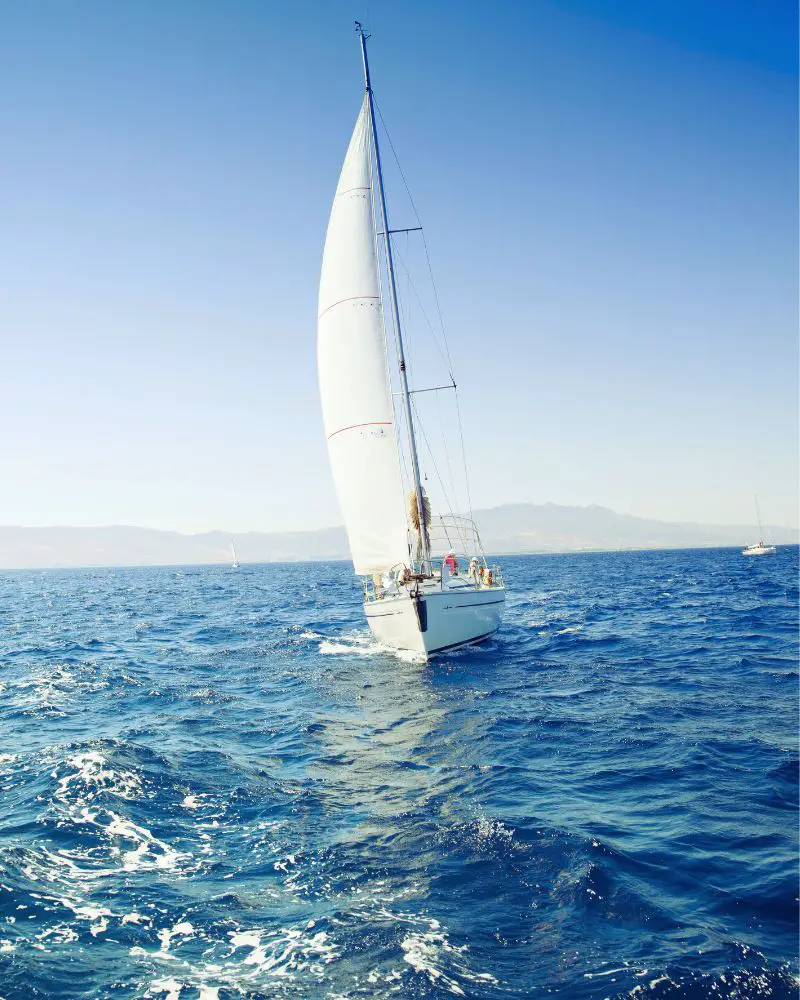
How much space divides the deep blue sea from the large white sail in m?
5.11

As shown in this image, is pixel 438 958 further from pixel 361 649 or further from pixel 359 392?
pixel 361 649

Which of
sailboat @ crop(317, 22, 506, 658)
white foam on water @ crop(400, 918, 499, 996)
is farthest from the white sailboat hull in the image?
white foam on water @ crop(400, 918, 499, 996)

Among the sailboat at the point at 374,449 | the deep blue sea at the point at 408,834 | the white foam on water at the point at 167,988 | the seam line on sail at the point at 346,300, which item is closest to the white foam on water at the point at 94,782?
the deep blue sea at the point at 408,834

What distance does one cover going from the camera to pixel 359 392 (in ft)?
72.9

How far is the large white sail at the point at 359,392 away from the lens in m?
Answer: 22.0

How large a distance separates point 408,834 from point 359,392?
623 inches

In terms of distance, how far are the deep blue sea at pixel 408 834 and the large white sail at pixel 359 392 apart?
16.8 ft

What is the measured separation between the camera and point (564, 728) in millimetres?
13711

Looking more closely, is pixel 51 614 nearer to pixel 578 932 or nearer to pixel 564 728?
pixel 564 728

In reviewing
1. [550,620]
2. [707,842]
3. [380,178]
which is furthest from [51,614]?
[707,842]

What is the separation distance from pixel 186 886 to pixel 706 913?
604cm

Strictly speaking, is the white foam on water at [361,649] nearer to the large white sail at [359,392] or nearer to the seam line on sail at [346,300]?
the large white sail at [359,392]

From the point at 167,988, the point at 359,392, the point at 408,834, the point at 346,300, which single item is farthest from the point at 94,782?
the point at 346,300

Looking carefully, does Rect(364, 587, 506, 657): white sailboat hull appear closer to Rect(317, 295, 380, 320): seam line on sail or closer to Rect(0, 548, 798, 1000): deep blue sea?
Rect(0, 548, 798, 1000): deep blue sea
